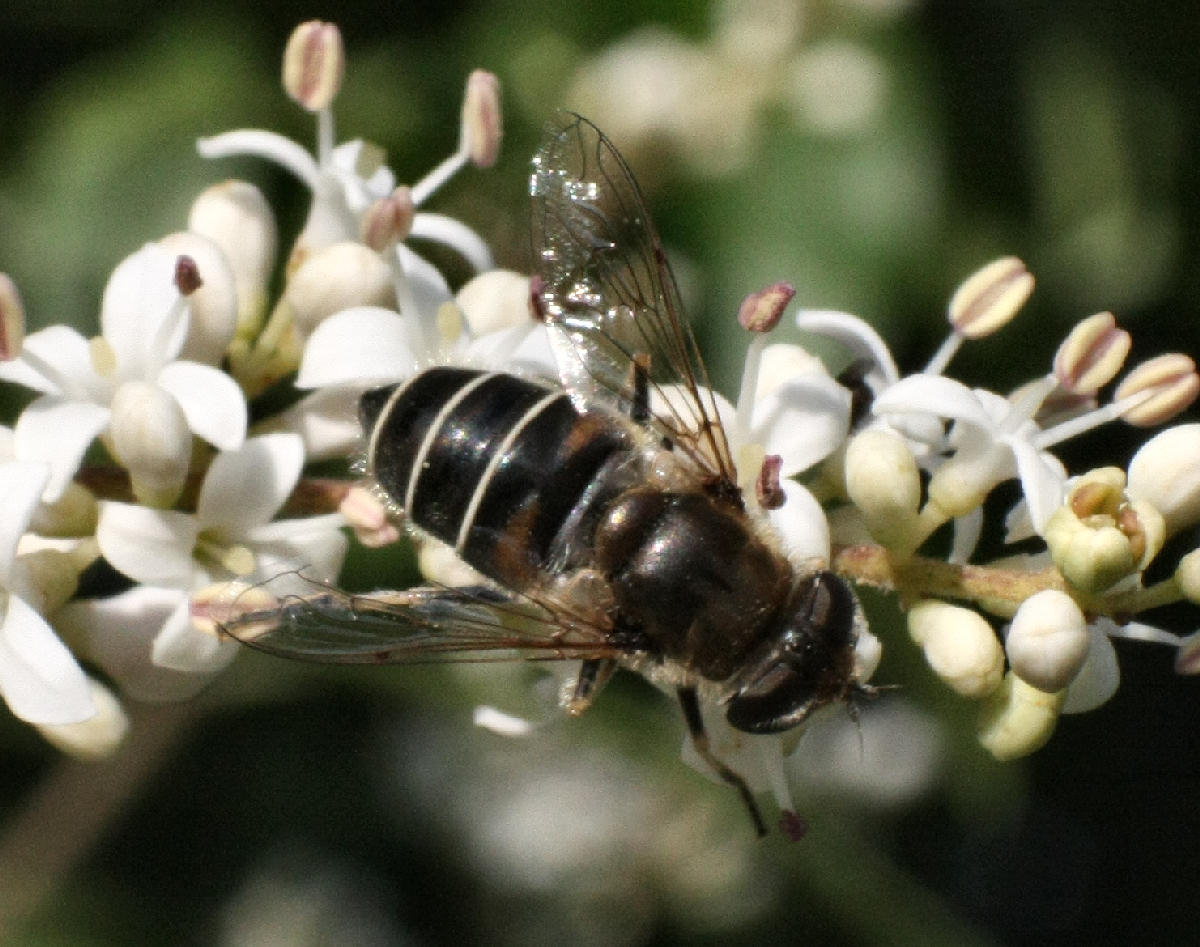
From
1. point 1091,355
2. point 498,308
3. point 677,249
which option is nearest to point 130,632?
point 498,308

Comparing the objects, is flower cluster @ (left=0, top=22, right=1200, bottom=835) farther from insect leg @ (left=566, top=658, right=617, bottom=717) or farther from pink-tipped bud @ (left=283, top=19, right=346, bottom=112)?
insect leg @ (left=566, top=658, right=617, bottom=717)

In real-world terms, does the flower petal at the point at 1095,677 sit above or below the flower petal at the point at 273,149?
below

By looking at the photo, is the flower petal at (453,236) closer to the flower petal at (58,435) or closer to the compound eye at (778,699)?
the flower petal at (58,435)

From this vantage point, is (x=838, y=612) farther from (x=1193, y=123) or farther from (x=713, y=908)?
(x=713, y=908)

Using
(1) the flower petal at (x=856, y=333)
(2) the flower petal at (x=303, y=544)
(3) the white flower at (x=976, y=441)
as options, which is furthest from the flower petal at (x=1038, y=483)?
(2) the flower petal at (x=303, y=544)

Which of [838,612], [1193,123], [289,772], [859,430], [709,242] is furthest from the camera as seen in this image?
[289,772]

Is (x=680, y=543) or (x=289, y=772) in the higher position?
(x=680, y=543)

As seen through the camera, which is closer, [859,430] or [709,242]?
[859,430]

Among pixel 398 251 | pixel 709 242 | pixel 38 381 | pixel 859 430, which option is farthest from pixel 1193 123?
pixel 38 381
